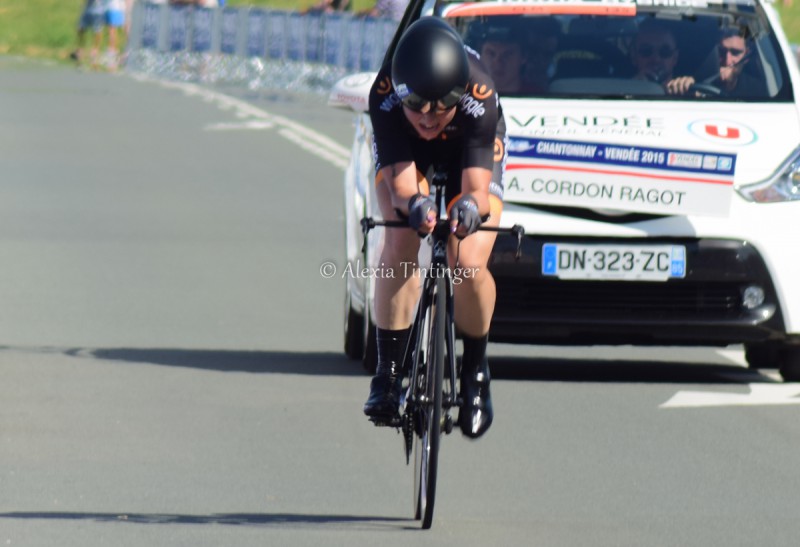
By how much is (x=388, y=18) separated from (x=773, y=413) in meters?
21.9

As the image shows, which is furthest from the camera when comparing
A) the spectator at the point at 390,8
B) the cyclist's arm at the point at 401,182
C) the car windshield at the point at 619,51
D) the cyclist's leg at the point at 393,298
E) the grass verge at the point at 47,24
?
the grass verge at the point at 47,24

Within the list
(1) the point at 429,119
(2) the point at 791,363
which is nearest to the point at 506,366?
(2) the point at 791,363

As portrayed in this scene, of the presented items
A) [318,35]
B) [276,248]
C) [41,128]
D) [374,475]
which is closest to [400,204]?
[374,475]

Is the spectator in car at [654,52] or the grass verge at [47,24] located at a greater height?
the spectator in car at [654,52]

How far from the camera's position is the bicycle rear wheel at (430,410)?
6867 millimetres

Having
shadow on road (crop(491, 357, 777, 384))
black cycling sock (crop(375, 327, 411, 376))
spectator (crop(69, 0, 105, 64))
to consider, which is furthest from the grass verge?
black cycling sock (crop(375, 327, 411, 376))

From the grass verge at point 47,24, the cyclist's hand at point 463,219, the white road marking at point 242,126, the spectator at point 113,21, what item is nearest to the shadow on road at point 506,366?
the cyclist's hand at point 463,219

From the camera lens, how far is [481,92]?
7.23m

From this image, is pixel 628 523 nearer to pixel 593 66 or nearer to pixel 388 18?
pixel 593 66

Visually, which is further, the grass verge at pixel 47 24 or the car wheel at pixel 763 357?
the grass verge at pixel 47 24

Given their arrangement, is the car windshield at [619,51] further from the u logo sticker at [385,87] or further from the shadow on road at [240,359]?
the u logo sticker at [385,87]

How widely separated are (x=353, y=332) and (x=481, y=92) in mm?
3699

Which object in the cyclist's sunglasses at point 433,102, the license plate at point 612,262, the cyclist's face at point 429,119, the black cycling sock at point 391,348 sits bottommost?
the license plate at point 612,262

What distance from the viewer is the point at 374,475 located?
25.9ft
